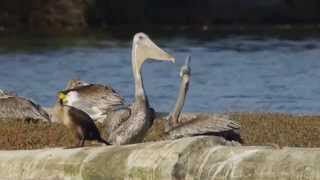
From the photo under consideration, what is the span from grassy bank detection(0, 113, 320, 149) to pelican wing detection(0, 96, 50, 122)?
14cm

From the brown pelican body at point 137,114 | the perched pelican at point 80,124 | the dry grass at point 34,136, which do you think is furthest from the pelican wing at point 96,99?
the perched pelican at point 80,124

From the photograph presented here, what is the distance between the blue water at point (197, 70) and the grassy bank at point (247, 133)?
15.6ft

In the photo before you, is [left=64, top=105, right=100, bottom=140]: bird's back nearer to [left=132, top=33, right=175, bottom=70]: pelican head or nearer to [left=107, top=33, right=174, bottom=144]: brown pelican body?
[left=107, top=33, right=174, bottom=144]: brown pelican body

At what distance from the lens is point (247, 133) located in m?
12.7

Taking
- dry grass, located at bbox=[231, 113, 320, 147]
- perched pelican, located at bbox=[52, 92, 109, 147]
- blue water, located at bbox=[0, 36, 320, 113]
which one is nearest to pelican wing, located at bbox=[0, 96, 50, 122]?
dry grass, located at bbox=[231, 113, 320, 147]

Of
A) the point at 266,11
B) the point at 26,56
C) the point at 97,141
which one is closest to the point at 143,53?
the point at 97,141

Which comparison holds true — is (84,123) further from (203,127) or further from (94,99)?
(94,99)

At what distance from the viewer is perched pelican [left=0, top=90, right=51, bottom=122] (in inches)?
567

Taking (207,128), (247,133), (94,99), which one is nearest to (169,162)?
(207,128)

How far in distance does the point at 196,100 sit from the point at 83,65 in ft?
28.7

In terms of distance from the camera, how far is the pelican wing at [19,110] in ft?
47.3

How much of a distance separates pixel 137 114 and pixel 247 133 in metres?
1.88

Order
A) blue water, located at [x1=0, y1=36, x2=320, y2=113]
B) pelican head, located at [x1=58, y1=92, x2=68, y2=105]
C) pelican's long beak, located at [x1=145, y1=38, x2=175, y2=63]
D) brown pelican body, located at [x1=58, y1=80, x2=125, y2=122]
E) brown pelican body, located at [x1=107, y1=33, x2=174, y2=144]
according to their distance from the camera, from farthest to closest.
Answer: blue water, located at [x1=0, y1=36, x2=320, y2=113] → brown pelican body, located at [x1=58, y1=80, x2=125, y2=122] → pelican head, located at [x1=58, y1=92, x2=68, y2=105] → pelican's long beak, located at [x1=145, y1=38, x2=175, y2=63] → brown pelican body, located at [x1=107, y1=33, x2=174, y2=144]

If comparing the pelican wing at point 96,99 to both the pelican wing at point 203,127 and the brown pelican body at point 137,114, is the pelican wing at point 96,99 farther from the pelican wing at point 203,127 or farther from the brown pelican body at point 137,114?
the pelican wing at point 203,127
